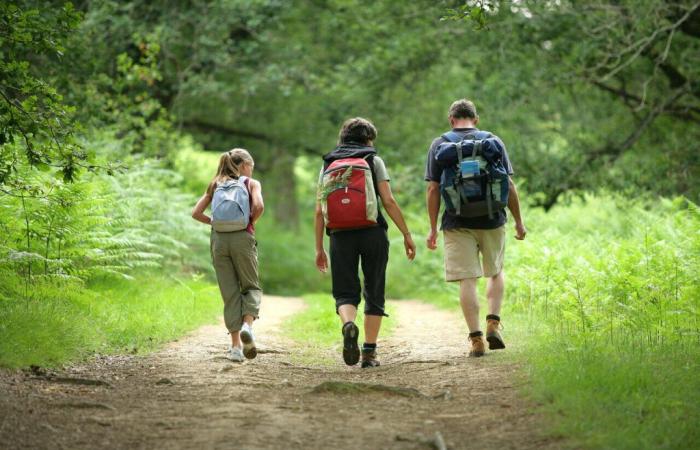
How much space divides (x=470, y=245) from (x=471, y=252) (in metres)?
0.06

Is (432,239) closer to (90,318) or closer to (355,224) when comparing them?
(355,224)

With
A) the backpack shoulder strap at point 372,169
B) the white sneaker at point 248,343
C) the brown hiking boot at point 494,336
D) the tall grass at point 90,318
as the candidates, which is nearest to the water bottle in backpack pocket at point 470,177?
the backpack shoulder strap at point 372,169

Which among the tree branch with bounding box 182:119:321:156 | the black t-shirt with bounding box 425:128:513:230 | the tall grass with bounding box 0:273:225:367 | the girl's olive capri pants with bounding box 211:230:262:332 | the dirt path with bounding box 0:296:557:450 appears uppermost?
the tree branch with bounding box 182:119:321:156

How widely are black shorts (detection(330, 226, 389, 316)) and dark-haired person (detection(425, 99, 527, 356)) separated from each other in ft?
1.69

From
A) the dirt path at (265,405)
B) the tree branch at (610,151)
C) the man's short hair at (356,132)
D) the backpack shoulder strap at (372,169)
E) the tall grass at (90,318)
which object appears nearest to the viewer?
the dirt path at (265,405)

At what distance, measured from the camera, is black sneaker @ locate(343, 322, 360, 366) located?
23.6ft

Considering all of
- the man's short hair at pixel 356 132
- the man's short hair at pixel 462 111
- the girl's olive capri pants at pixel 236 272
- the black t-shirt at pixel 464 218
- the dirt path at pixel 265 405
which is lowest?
the dirt path at pixel 265 405

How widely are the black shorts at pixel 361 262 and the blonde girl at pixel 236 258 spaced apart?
28.8 inches

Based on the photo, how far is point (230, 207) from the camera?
7.48 m

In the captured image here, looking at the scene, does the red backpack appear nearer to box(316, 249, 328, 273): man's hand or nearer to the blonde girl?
box(316, 249, 328, 273): man's hand

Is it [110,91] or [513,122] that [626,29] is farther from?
[110,91]

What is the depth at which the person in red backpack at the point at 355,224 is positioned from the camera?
7148 millimetres

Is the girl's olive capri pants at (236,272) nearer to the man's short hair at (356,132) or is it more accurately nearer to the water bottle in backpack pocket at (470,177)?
the man's short hair at (356,132)

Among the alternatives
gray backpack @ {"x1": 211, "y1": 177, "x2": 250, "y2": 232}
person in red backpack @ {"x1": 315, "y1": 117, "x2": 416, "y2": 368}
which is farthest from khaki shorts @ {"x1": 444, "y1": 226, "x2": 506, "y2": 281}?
gray backpack @ {"x1": 211, "y1": 177, "x2": 250, "y2": 232}
